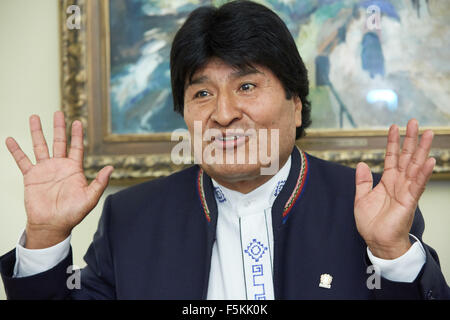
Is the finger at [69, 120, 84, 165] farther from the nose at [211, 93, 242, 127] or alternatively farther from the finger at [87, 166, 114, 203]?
the nose at [211, 93, 242, 127]

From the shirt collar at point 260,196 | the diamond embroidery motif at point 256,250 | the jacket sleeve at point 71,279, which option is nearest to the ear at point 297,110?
the shirt collar at point 260,196

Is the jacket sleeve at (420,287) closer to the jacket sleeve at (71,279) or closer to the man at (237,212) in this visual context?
the man at (237,212)

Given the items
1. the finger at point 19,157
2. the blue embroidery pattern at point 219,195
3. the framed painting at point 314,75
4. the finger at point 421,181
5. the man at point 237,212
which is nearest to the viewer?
the finger at point 421,181

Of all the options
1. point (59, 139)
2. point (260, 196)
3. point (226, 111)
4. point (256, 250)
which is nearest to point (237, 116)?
point (226, 111)

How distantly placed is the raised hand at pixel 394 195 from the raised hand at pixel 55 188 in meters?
0.64

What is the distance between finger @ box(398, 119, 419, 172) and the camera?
1.09 m

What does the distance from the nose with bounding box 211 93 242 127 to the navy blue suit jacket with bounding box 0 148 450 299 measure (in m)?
0.25

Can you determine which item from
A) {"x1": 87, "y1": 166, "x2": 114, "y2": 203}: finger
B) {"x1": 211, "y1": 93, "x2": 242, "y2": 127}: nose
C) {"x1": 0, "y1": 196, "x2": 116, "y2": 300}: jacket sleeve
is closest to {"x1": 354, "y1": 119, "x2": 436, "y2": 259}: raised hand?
{"x1": 211, "y1": 93, "x2": 242, "y2": 127}: nose

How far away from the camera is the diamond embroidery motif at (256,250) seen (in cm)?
130

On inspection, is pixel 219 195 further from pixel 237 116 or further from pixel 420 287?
pixel 420 287

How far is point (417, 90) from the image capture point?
5.83 ft

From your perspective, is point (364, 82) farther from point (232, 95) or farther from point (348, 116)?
point (232, 95)

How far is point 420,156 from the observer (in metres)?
1.06
